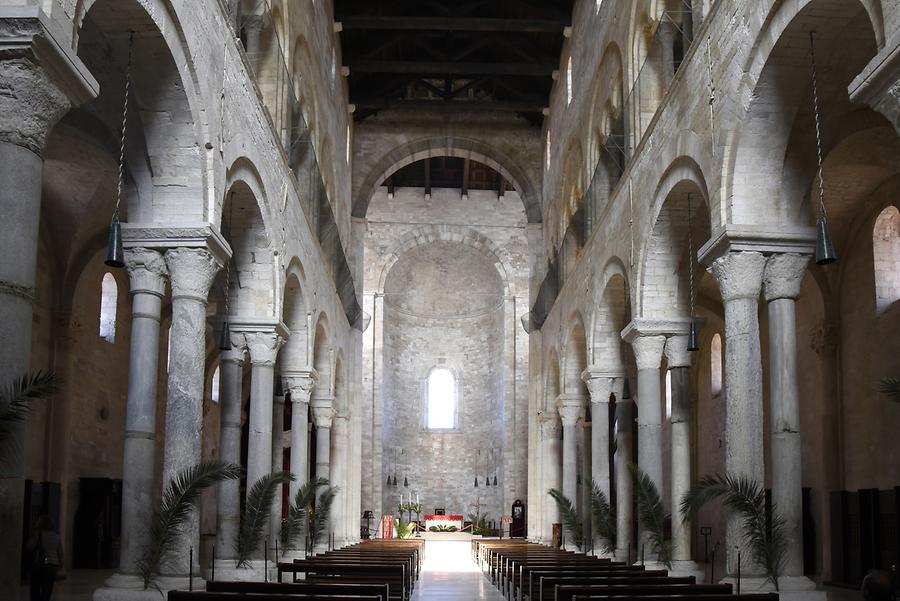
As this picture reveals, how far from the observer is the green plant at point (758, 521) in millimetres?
12273

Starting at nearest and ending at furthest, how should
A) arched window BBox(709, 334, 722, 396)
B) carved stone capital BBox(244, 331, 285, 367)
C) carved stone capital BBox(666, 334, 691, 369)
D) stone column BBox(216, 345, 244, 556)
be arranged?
stone column BBox(216, 345, 244, 556) → carved stone capital BBox(244, 331, 285, 367) → carved stone capital BBox(666, 334, 691, 369) → arched window BBox(709, 334, 722, 396)

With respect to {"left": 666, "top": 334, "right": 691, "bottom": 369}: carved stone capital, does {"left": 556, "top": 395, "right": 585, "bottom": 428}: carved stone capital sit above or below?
below

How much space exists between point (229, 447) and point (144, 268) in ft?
21.5

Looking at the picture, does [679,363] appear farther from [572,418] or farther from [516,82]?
[516,82]

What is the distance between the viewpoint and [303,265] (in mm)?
22875

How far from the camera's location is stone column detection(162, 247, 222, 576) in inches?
520

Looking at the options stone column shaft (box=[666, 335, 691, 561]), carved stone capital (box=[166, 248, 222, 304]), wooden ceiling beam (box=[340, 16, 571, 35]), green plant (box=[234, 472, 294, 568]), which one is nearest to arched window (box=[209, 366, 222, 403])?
wooden ceiling beam (box=[340, 16, 571, 35])

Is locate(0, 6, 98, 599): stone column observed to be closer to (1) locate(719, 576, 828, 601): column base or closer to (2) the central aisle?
(1) locate(719, 576, 828, 601): column base

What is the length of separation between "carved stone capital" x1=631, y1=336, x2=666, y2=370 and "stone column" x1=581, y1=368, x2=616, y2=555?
4.56m

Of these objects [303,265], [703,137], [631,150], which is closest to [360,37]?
[303,265]

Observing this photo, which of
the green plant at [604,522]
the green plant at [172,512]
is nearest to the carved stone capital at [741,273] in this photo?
the green plant at [172,512]

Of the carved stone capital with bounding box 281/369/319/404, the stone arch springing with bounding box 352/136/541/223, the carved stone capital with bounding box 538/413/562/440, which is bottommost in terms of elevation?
the carved stone capital with bounding box 538/413/562/440

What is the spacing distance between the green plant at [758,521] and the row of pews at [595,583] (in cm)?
87

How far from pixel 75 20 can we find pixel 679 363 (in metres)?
13.2
